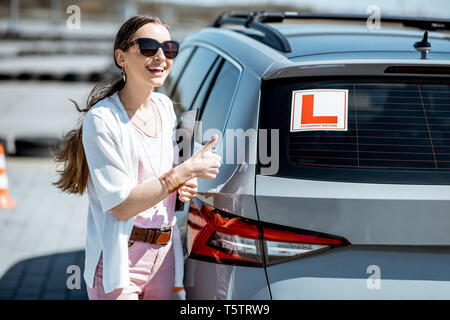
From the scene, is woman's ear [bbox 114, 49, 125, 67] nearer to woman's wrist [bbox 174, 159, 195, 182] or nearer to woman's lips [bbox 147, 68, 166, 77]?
woman's lips [bbox 147, 68, 166, 77]

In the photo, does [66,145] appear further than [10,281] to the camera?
No

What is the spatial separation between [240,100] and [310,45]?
49cm

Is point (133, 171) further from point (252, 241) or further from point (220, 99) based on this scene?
point (220, 99)

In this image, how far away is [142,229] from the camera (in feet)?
8.02

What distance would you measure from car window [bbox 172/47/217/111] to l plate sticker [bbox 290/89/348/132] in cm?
123

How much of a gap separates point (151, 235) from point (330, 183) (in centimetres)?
81

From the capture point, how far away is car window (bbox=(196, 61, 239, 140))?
279cm

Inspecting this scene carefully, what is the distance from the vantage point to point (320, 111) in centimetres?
233

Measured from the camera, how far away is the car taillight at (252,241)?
2195 millimetres

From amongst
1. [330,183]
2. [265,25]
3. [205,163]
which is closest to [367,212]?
[330,183]

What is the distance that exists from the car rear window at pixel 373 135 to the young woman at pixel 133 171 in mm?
330
